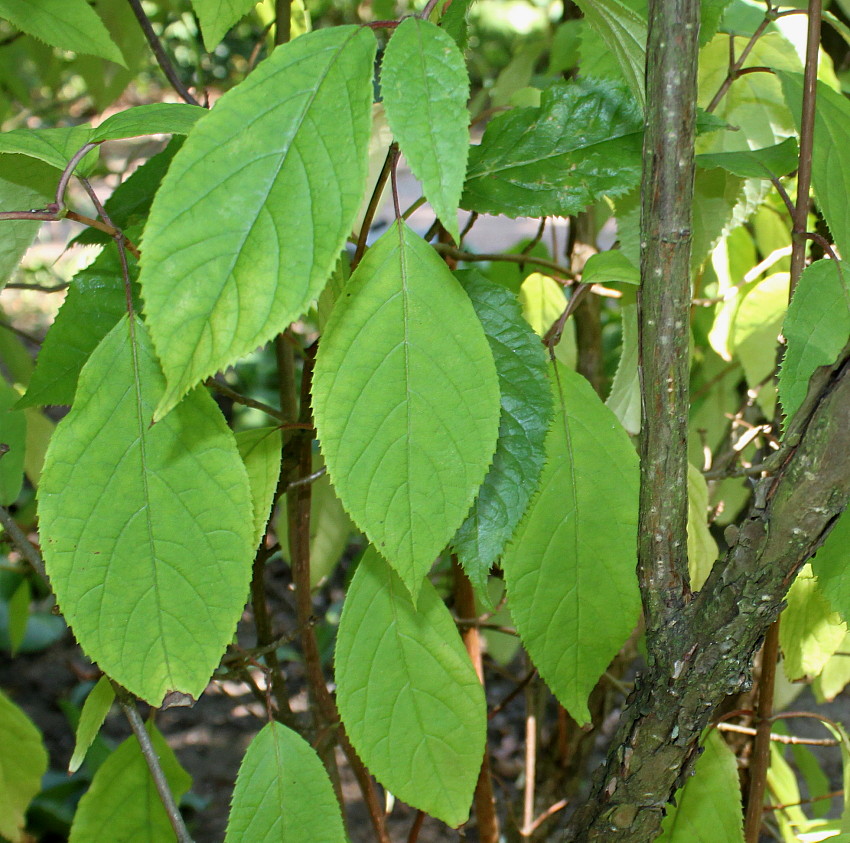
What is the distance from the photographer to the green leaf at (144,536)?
44 centimetres

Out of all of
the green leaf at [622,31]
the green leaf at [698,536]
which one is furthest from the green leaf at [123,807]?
the green leaf at [622,31]

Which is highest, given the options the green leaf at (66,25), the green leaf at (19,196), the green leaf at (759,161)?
the green leaf at (66,25)

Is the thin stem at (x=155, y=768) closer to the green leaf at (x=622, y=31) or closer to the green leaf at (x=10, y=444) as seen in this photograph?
the green leaf at (x=10, y=444)

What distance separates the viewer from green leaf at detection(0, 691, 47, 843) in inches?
31.0

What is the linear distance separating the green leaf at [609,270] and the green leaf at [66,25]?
38cm

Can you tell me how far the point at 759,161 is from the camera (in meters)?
0.59

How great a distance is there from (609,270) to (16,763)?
703 mm

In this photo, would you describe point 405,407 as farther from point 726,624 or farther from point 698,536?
point 698,536

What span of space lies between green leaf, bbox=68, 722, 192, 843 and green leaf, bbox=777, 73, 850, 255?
2.02 feet

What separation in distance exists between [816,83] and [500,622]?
746 millimetres

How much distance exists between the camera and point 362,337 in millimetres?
426

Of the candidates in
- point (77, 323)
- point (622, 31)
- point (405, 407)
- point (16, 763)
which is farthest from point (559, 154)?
point (16, 763)

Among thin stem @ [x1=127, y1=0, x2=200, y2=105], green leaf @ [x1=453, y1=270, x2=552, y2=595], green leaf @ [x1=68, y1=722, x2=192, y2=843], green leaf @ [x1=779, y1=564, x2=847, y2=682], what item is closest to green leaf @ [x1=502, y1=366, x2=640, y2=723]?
green leaf @ [x1=453, y1=270, x2=552, y2=595]

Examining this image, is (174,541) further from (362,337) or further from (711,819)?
(711,819)
